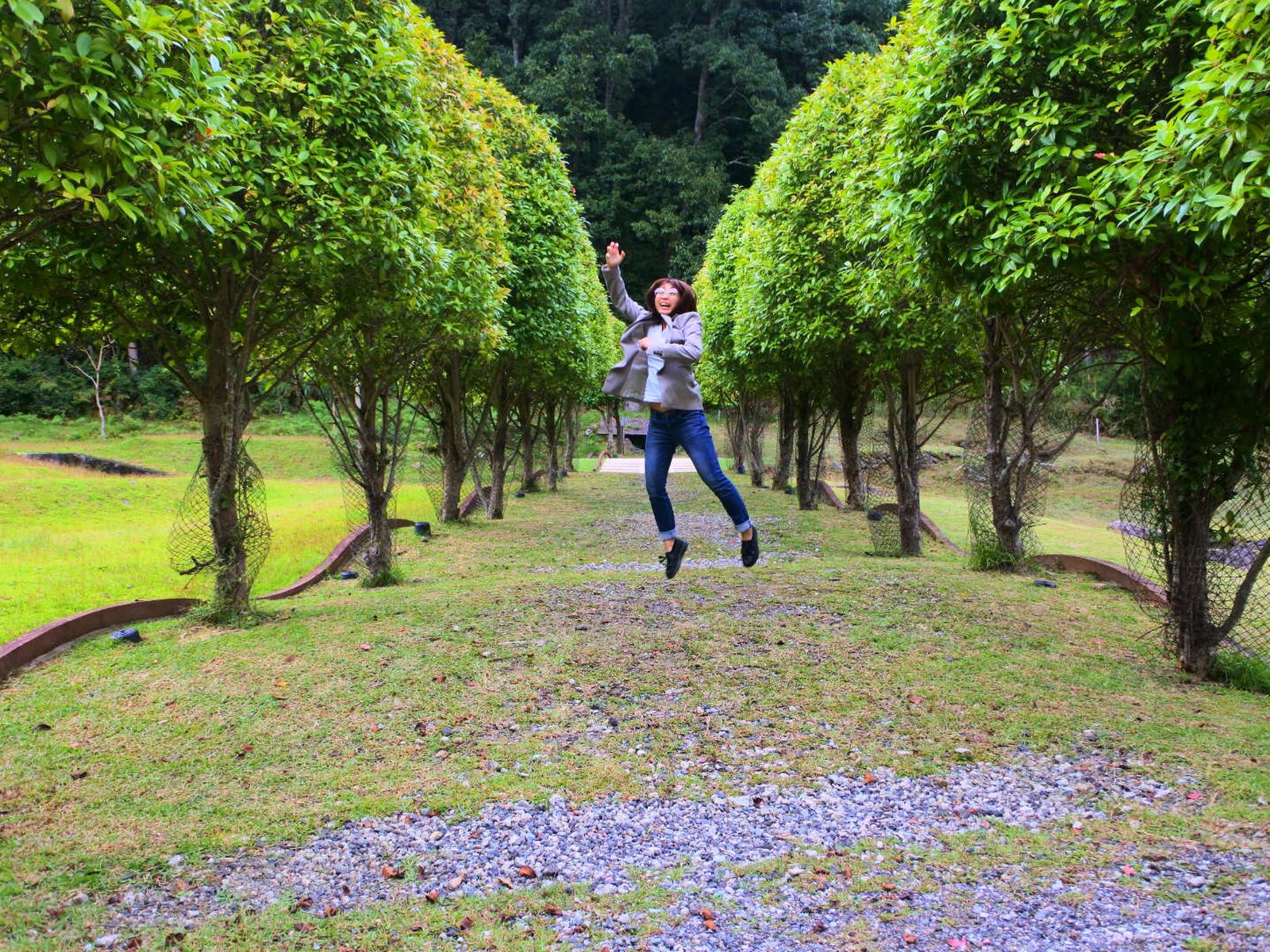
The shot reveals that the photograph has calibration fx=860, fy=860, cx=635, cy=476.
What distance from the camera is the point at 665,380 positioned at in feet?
20.1

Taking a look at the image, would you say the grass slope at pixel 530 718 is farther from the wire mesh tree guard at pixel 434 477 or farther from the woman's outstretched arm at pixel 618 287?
the wire mesh tree guard at pixel 434 477

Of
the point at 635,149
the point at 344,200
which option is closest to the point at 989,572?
the point at 344,200

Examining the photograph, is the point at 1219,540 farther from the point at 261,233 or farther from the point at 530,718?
the point at 261,233

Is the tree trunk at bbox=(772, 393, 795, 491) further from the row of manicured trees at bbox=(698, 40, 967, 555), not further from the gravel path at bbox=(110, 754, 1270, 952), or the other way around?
the gravel path at bbox=(110, 754, 1270, 952)

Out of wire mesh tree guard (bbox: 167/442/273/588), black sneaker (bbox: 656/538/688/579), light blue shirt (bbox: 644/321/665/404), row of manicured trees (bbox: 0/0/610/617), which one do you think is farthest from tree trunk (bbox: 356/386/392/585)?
light blue shirt (bbox: 644/321/665/404)

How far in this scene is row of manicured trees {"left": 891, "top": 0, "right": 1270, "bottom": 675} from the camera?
185 inches

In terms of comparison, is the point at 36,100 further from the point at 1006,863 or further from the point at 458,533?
the point at 458,533

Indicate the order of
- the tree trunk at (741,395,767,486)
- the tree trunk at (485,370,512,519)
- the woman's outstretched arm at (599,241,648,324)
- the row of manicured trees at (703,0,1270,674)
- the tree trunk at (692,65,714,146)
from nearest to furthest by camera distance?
the row of manicured trees at (703,0,1270,674) → the woman's outstretched arm at (599,241,648,324) → the tree trunk at (485,370,512,519) → the tree trunk at (741,395,767,486) → the tree trunk at (692,65,714,146)

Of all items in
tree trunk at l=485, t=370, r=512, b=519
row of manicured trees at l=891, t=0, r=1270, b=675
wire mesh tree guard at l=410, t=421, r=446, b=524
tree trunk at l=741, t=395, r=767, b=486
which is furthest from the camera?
tree trunk at l=741, t=395, r=767, b=486

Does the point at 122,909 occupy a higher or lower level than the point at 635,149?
lower

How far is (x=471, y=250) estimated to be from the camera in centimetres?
1041

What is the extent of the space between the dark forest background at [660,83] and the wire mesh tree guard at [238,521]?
41060 mm

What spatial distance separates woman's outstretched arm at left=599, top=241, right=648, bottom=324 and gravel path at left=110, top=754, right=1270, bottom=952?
135 inches

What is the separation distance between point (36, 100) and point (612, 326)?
32.2 metres
